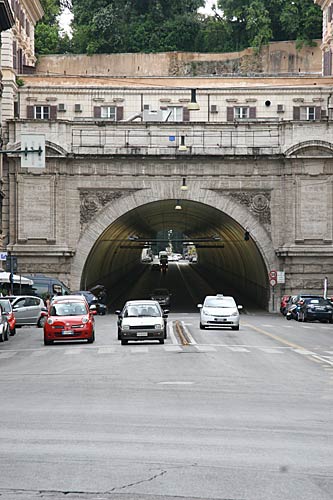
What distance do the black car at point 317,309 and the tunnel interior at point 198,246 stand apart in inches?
373

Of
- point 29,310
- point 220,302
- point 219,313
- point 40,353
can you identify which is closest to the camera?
point 40,353

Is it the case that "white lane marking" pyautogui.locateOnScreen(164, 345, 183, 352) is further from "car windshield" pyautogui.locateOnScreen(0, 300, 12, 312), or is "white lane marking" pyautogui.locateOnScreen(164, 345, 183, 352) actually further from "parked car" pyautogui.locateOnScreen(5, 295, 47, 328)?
"parked car" pyautogui.locateOnScreen(5, 295, 47, 328)

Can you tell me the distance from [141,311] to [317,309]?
22.9 m

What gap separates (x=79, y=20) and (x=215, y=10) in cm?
1421

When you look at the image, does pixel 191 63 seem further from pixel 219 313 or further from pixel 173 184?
pixel 219 313

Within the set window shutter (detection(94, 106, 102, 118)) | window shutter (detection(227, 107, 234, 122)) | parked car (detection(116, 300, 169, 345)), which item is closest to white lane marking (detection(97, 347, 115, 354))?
parked car (detection(116, 300, 169, 345))

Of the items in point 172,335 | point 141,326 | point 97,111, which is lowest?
point 172,335

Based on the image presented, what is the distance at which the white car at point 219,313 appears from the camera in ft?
152

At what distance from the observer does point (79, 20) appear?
10738 centimetres

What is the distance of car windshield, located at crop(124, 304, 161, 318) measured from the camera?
36469 millimetres

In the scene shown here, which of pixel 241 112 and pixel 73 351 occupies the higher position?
pixel 241 112

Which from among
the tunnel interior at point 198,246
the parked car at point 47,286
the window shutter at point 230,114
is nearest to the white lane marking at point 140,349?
the parked car at point 47,286

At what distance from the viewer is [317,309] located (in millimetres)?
57594

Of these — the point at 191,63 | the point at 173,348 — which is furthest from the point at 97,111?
the point at 173,348
